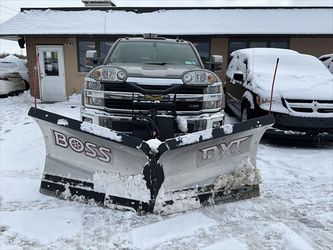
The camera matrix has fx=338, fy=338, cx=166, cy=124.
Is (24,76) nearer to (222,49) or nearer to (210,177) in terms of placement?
(222,49)

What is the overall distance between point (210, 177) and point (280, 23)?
460 inches

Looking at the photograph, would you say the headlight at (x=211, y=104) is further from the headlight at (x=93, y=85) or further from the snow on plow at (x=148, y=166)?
the headlight at (x=93, y=85)

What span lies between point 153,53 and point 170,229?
296cm

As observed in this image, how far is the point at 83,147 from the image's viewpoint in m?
3.49

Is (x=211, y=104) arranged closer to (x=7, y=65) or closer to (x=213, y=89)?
(x=213, y=89)

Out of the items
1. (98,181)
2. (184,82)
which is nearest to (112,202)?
(98,181)

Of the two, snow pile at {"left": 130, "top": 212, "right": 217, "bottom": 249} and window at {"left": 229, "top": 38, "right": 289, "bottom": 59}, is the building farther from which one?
snow pile at {"left": 130, "top": 212, "right": 217, "bottom": 249}

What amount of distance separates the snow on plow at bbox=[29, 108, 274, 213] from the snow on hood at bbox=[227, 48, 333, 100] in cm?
307

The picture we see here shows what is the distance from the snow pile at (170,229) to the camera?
3051mm

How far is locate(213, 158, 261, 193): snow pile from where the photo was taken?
3666mm

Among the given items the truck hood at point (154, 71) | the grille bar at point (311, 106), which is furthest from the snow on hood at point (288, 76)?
the truck hood at point (154, 71)

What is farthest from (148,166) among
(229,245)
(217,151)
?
(229,245)

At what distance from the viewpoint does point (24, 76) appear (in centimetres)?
1534

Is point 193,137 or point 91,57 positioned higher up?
point 91,57
